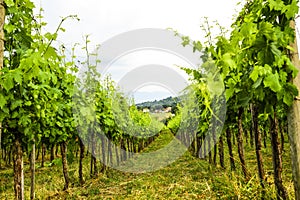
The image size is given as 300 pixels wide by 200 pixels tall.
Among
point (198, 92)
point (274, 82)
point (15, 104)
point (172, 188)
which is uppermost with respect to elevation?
point (198, 92)

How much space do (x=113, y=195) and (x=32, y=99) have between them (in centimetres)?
432

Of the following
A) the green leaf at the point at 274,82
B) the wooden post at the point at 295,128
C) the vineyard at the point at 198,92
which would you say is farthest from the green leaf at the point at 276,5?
the green leaf at the point at 274,82

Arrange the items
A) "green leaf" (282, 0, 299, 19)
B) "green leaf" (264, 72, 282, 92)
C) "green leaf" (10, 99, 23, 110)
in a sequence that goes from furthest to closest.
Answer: "green leaf" (10, 99, 23, 110)
"green leaf" (282, 0, 299, 19)
"green leaf" (264, 72, 282, 92)

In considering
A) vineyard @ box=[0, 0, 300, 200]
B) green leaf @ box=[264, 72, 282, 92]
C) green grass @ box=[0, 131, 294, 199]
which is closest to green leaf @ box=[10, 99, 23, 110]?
vineyard @ box=[0, 0, 300, 200]

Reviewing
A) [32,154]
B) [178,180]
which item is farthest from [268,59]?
[178,180]

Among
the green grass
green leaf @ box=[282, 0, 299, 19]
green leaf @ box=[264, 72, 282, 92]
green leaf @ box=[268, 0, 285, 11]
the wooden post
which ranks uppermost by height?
green leaf @ box=[268, 0, 285, 11]

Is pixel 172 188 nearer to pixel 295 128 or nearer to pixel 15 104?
pixel 15 104

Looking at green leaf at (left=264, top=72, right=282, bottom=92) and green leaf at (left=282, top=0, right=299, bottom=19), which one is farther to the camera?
green leaf at (left=282, top=0, right=299, bottom=19)

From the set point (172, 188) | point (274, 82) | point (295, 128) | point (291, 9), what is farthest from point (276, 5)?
point (172, 188)

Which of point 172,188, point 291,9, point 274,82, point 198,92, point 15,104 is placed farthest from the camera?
point 172,188

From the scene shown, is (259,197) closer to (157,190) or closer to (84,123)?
(157,190)

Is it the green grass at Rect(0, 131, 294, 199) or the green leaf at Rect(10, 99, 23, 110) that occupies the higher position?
the green leaf at Rect(10, 99, 23, 110)

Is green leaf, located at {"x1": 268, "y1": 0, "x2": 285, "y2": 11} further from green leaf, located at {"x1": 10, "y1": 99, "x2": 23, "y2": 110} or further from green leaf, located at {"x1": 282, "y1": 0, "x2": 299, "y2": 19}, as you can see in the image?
green leaf, located at {"x1": 10, "y1": 99, "x2": 23, "y2": 110}

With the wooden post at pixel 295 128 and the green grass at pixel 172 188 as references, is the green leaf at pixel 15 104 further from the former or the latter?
the green grass at pixel 172 188
